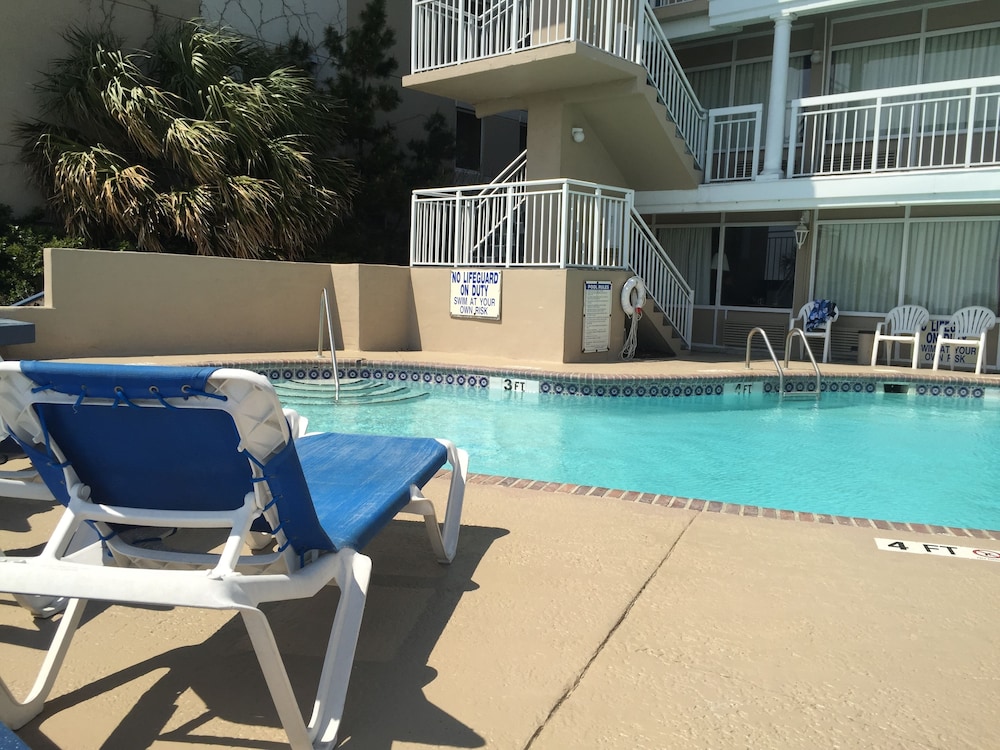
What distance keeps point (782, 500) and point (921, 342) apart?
743 cm

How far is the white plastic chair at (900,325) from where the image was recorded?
36.3 feet

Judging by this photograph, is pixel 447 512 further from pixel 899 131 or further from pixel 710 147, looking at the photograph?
pixel 710 147

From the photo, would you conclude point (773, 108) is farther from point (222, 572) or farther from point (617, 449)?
point (222, 572)

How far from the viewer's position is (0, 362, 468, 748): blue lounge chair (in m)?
1.72

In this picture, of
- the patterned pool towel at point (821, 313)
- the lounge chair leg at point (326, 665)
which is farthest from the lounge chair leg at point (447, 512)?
the patterned pool towel at point (821, 313)

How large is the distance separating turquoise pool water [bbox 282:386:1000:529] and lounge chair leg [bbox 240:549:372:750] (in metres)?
3.63

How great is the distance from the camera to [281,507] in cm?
192

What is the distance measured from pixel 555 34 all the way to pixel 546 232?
2688 millimetres

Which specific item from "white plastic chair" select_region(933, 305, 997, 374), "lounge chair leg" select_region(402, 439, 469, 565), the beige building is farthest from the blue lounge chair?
"white plastic chair" select_region(933, 305, 997, 374)

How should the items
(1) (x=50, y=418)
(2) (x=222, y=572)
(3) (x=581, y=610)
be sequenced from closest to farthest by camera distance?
1. (2) (x=222, y=572)
2. (1) (x=50, y=418)
3. (3) (x=581, y=610)

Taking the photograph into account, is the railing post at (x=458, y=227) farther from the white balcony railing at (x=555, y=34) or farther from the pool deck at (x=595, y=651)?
the pool deck at (x=595, y=651)

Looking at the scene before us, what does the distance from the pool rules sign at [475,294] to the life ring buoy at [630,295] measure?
1730 mm

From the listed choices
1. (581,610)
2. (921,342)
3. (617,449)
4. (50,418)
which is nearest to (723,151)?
(921,342)

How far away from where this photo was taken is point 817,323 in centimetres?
1170
